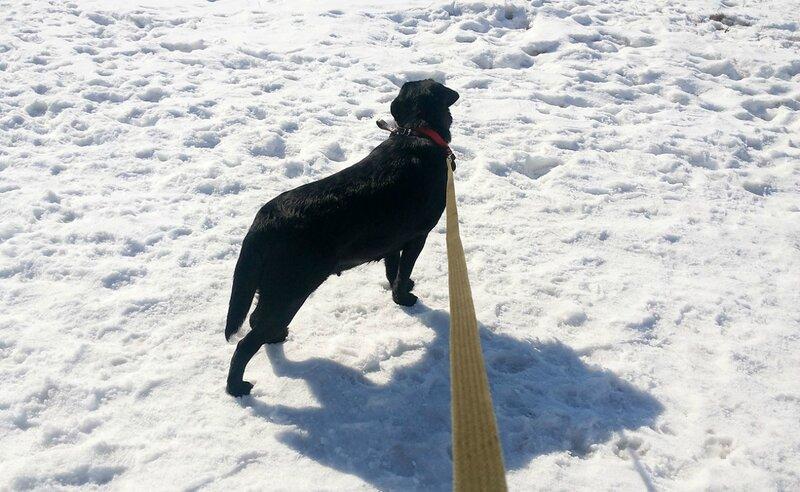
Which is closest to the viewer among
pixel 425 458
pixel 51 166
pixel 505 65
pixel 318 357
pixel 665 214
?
pixel 425 458

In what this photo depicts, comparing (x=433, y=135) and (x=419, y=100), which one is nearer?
(x=433, y=135)

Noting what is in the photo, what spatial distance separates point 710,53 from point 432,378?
6374 millimetres

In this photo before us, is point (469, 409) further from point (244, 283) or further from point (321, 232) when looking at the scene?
point (244, 283)

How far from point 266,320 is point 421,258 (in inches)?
63.6

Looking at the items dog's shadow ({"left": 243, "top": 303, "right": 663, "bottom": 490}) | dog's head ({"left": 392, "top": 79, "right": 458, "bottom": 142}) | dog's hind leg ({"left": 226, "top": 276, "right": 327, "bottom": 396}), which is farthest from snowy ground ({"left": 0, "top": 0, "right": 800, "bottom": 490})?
dog's head ({"left": 392, "top": 79, "right": 458, "bottom": 142})

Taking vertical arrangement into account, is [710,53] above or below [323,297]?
above

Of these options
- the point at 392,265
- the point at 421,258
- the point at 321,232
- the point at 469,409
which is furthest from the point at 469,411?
the point at 421,258

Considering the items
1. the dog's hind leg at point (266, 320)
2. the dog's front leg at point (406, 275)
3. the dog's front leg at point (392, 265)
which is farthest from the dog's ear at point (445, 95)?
the dog's hind leg at point (266, 320)

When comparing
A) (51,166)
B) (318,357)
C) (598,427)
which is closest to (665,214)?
(598,427)

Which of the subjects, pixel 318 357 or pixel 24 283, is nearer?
pixel 318 357

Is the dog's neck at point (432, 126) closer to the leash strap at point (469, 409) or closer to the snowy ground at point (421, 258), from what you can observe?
the snowy ground at point (421, 258)

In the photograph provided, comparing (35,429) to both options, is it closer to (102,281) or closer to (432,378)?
(102,281)

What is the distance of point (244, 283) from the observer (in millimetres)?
3369

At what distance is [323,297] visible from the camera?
4.27 meters
